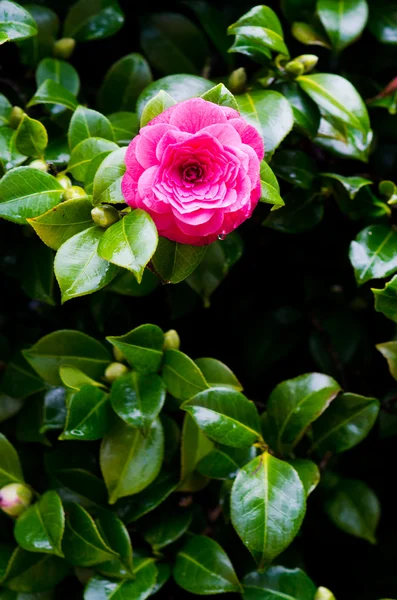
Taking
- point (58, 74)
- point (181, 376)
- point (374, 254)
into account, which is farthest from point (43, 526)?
point (58, 74)

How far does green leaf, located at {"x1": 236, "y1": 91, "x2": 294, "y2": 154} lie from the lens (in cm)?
85

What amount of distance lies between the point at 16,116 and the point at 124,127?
156 mm

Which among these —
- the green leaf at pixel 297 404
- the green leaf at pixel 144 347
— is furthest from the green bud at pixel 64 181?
the green leaf at pixel 297 404

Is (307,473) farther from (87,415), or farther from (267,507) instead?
(87,415)

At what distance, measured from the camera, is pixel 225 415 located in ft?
2.86

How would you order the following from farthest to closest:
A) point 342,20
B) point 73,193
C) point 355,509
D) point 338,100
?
point 355,509
point 342,20
point 338,100
point 73,193

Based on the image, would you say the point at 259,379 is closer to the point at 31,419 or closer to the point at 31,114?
the point at 31,419

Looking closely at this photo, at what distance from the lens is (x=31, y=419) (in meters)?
1.09

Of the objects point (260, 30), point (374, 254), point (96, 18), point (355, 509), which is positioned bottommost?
point (355, 509)

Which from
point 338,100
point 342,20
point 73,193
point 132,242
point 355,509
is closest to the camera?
point 132,242

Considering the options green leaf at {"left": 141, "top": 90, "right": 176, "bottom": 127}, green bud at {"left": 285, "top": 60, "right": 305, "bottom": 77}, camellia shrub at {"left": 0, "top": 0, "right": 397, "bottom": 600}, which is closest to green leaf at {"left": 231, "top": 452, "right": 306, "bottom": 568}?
camellia shrub at {"left": 0, "top": 0, "right": 397, "bottom": 600}

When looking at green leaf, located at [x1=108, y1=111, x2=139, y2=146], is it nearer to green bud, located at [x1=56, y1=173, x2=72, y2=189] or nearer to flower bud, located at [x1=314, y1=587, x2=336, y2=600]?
green bud, located at [x1=56, y1=173, x2=72, y2=189]

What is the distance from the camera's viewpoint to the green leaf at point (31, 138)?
2.84 ft

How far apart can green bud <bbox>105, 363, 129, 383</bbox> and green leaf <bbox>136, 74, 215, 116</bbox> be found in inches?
14.3
